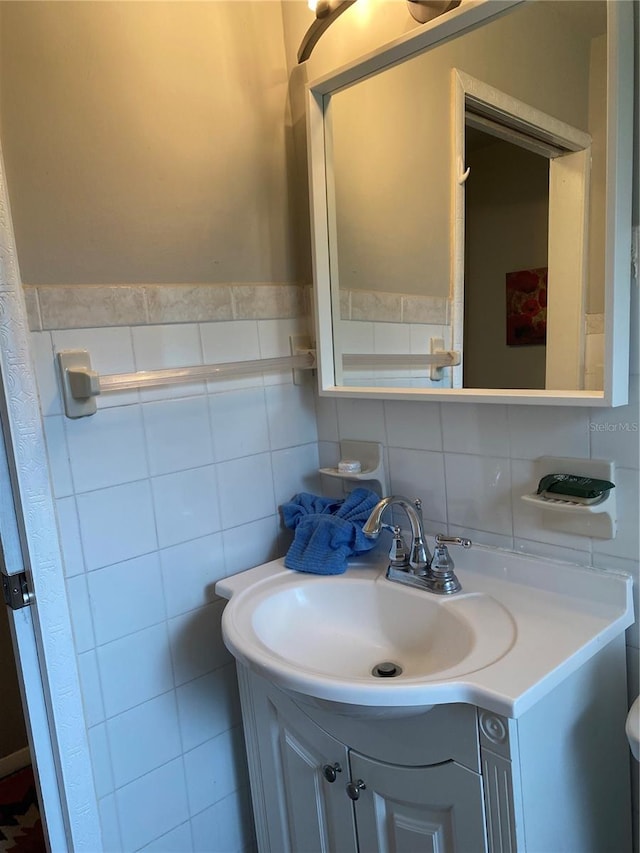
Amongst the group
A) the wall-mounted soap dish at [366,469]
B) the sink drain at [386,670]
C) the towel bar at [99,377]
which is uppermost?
the towel bar at [99,377]

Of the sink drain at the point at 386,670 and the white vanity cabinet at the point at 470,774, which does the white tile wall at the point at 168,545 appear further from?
the sink drain at the point at 386,670

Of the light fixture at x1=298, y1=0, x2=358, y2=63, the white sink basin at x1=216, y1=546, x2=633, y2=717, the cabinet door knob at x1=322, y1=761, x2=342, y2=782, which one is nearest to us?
Answer: the white sink basin at x1=216, y1=546, x2=633, y2=717

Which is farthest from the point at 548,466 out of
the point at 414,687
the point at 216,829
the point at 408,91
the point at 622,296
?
the point at 216,829

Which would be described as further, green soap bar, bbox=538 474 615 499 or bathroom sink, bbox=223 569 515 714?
green soap bar, bbox=538 474 615 499

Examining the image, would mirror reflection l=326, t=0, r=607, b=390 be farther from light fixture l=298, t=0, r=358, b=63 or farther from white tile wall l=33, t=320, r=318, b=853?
white tile wall l=33, t=320, r=318, b=853

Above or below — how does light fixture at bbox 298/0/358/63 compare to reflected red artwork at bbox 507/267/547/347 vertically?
above

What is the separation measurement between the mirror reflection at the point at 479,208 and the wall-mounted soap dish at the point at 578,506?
145 millimetres

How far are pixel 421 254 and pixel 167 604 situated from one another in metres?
0.94

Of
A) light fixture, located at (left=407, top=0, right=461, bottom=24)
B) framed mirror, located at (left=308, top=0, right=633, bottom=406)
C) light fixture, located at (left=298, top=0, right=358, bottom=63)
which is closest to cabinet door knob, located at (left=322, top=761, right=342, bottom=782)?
framed mirror, located at (left=308, top=0, right=633, bottom=406)

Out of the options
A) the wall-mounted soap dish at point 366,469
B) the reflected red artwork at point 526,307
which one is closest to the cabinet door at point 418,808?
the wall-mounted soap dish at point 366,469

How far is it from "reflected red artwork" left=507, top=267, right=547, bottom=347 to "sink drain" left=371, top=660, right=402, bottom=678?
2.15ft

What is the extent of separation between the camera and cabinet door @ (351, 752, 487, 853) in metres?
0.92

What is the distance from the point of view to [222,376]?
1344 mm

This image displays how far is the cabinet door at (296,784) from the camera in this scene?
3.67ft
